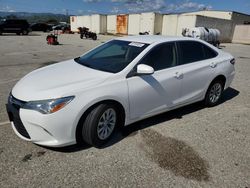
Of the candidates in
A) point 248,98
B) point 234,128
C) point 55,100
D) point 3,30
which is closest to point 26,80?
point 55,100

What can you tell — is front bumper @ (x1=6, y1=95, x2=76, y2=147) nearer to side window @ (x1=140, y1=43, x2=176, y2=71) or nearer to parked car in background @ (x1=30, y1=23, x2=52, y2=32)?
side window @ (x1=140, y1=43, x2=176, y2=71)

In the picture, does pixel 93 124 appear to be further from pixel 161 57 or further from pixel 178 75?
pixel 178 75

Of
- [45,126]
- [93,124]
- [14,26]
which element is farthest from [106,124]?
[14,26]

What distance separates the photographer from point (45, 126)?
2.98 m

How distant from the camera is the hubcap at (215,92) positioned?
17.0 ft

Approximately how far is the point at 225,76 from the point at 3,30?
32005mm

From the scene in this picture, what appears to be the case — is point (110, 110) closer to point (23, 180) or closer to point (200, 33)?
point (23, 180)

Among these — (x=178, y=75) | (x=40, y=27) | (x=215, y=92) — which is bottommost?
(x=40, y=27)

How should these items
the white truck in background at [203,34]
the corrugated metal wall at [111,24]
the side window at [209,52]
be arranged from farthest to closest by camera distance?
the corrugated metal wall at [111,24], the white truck in background at [203,34], the side window at [209,52]

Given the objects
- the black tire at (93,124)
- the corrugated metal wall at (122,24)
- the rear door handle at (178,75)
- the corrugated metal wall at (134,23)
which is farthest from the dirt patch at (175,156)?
the corrugated metal wall at (122,24)

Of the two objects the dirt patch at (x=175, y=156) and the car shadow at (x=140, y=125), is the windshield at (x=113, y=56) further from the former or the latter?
Result: the dirt patch at (x=175, y=156)

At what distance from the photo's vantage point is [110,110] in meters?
3.48

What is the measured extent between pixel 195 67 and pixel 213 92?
40.3 inches

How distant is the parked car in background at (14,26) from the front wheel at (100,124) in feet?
106
